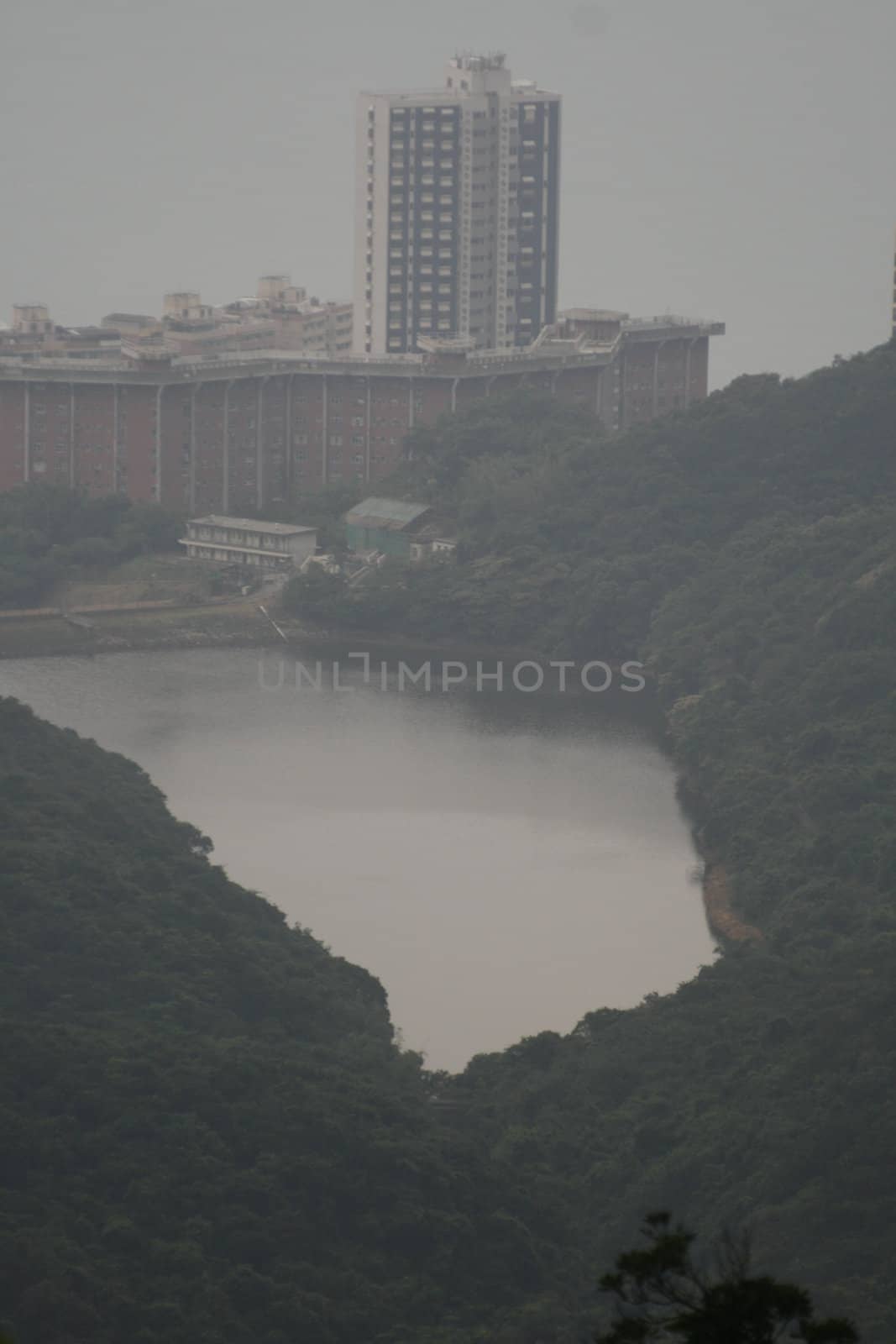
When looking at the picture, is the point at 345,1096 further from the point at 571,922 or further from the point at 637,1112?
the point at 571,922

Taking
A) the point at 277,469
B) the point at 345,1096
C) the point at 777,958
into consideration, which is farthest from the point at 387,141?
the point at 345,1096

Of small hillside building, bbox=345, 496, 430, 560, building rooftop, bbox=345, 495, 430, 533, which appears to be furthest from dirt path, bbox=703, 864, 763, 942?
building rooftop, bbox=345, 495, 430, 533

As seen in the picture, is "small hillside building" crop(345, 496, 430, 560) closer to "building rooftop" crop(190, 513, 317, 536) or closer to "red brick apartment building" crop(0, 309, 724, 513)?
"building rooftop" crop(190, 513, 317, 536)

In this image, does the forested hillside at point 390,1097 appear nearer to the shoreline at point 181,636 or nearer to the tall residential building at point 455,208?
the shoreline at point 181,636

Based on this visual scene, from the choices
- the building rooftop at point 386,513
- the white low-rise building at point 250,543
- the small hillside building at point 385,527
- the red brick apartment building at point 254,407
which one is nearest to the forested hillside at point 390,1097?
the small hillside building at point 385,527

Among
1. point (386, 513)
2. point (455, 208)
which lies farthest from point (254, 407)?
point (455, 208)
